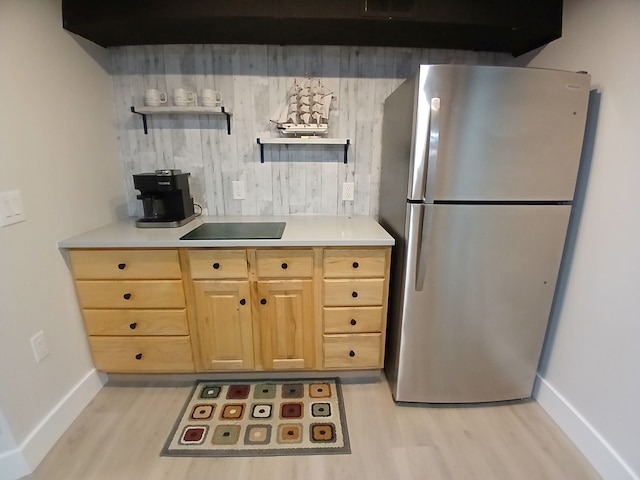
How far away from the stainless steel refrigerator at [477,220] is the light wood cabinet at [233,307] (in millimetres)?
231

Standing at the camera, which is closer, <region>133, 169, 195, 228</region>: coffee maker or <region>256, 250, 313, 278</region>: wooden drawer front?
<region>256, 250, 313, 278</region>: wooden drawer front

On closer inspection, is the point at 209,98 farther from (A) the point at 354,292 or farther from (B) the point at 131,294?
(A) the point at 354,292

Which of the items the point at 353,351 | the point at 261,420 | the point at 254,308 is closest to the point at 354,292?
the point at 353,351

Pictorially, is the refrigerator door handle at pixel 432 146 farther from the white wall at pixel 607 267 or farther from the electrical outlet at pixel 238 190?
the electrical outlet at pixel 238 190

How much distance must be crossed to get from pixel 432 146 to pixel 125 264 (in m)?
1.58

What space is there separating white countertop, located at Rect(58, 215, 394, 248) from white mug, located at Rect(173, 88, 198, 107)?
73 centimetres

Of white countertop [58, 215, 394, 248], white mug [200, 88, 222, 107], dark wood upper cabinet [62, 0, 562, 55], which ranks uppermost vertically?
dark wood upper cabinet [62, 0, 562, 55]

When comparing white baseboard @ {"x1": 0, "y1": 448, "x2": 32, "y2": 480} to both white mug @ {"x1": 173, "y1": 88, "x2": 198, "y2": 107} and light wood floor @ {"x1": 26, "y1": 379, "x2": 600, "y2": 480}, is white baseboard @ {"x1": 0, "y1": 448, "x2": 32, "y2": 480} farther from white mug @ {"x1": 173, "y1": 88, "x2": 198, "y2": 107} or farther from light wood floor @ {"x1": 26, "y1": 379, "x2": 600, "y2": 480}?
white mug @ {"x1": 173, "y1": 88, "x2": 198, "y2": 107}

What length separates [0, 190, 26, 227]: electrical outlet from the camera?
4.09 feet

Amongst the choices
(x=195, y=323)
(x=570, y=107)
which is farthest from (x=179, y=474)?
(x=570, y=107)

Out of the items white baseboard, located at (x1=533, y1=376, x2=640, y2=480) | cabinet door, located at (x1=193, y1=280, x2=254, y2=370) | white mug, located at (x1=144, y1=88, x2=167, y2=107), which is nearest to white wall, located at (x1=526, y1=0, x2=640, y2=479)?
white baseboard, located at (x1=533, y1=376, x2=640, y2=480)

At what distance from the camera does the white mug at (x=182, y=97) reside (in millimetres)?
1844

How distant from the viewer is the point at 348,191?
2100mm

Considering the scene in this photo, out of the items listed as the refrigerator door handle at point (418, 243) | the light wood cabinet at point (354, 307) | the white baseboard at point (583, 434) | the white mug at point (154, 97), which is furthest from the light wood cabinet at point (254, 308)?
the white baseboard at point (583, 434)
